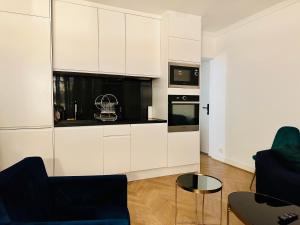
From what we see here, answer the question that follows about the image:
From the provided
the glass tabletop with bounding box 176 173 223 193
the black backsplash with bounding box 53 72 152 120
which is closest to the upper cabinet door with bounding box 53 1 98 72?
the black backsplash with bounding box 53 72 152 120

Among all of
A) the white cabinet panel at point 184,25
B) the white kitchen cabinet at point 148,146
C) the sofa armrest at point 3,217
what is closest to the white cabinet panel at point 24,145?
the white kitchen cabinet at point 148,146

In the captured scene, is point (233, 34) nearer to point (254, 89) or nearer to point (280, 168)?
point (254, 89)

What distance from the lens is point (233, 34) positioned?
13.3ft

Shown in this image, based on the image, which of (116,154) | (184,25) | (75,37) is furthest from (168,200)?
(184,25)

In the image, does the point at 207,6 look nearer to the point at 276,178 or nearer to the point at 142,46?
the point at 142,46

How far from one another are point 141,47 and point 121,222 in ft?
9.52

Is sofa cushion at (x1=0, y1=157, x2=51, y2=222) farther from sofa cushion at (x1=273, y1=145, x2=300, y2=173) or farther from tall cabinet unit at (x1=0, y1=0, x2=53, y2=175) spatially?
sofa cushion at (x1=273, y1=145, x2=300, y2=173)

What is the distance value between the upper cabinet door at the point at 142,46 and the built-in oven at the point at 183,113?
0.56 metres

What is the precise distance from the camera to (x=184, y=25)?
3533 mm

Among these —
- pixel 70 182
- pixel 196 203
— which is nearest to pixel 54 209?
pixel 70 182

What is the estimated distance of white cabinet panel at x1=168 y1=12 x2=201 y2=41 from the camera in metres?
3.45

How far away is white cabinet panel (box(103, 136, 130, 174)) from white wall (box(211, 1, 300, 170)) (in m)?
2.07

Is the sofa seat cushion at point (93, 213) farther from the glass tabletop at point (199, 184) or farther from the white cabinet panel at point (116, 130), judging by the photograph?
the white cabinet panel at point (116, 130)

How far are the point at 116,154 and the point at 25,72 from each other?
5.18ft
